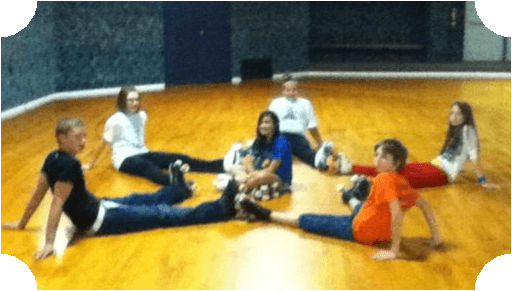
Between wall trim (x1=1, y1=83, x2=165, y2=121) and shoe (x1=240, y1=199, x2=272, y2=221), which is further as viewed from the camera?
wall trim (x1=1, y1=83, x2=165, y2=121)

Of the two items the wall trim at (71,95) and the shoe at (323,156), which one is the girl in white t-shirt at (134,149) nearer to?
the shoe at (323,156)

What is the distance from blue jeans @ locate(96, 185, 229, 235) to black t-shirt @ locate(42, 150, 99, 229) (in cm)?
12

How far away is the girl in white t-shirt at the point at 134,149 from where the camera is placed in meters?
5.35

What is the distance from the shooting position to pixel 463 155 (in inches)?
199

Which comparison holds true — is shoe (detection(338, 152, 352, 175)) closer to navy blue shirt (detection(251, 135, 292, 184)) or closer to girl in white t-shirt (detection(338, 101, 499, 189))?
girl in white t-shirt (detection(338, 101, 499, 189))

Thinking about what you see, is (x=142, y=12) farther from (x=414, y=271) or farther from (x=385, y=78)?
(x=414, y=271)

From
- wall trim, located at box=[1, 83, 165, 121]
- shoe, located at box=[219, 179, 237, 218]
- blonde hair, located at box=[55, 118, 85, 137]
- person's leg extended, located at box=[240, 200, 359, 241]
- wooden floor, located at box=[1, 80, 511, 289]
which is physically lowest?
wall trim, located at box=[1, 83, 165, 121]

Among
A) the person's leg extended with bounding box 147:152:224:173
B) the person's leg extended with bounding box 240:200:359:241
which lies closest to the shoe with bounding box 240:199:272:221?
the person's leg extended with bounding box 240:200:359:241

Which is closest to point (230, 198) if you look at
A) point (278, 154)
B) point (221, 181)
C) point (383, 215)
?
point (278, 154)

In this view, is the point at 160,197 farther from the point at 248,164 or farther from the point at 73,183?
the point at 73,183

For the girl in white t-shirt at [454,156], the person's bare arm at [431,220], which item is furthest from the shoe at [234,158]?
the person's bare arm at [431,220]

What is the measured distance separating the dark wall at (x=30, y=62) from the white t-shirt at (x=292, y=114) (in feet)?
15.7

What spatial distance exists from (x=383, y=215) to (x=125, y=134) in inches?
108

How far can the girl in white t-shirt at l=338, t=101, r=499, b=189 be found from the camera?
4859mm
